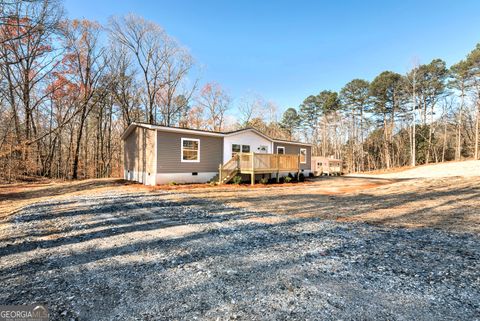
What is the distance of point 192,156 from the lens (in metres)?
13.8

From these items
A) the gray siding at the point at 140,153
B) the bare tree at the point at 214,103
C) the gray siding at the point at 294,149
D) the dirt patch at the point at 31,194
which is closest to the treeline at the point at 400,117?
the bare tree at the point at 214,103

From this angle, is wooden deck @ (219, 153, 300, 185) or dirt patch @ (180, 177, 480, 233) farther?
wooden deck @ (219, 153, 300, 185)

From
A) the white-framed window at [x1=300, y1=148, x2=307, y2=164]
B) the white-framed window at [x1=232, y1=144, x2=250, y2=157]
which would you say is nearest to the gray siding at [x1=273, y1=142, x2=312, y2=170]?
the white-framed window at [x1=300, y1=148, x2=307, y2=164]

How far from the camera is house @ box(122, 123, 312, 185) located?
12.7 metres

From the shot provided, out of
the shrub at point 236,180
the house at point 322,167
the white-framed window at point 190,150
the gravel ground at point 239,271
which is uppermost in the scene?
the white-framed window at point 190,150

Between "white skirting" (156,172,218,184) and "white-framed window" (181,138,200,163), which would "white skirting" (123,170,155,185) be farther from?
"white-framed window" (181,138,200,163)

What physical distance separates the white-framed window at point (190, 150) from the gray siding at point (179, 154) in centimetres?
19

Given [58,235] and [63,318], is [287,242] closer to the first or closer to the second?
[63,318]

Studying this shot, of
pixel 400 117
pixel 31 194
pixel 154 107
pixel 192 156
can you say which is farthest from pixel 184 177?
pixel 400 117

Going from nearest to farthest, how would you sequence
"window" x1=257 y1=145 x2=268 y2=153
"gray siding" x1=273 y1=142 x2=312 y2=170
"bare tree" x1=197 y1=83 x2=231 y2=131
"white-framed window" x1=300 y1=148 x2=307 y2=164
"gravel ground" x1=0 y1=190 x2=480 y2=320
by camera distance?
"gravel ground" x1=0 y1=190 x2=480 y2=320, "window" x1=257 y1=145 x2=268 y2=153, "gray siding" x1=273 y1=142 x2=312 y2=170, "white-framed window" x1=300 y1=148 x2=307 y2=164, "bare tree" x1=197 y1=83 x2=231 y2=131

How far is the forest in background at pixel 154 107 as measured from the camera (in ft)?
58.1

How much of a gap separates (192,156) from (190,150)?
0.39 metres

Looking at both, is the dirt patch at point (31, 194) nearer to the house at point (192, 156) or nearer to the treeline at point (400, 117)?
the house at point (192, 156)

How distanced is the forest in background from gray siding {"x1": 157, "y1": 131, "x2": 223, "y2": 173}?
22.4 feet
